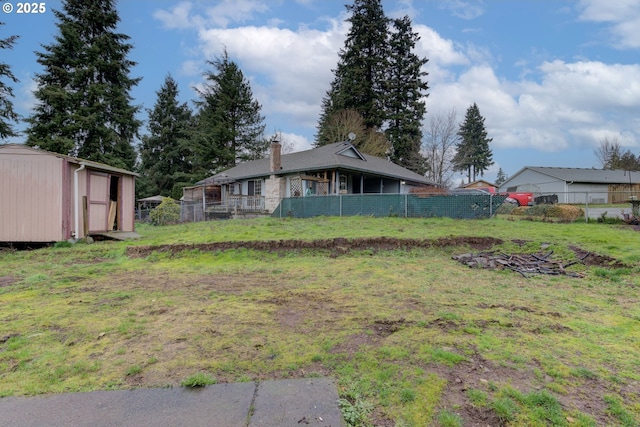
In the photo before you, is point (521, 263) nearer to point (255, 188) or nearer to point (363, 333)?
point (363, 333)

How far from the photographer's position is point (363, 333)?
127 inches

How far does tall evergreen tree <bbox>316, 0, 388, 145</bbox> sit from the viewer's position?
114 feet

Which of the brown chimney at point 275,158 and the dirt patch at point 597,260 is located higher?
the brown chimney at point 275,158

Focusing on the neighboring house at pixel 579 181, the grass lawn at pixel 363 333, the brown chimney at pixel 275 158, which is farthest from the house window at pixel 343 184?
the neighboring house at pixel 579 181

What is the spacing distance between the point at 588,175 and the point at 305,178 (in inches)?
1169

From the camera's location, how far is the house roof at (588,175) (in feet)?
98.1

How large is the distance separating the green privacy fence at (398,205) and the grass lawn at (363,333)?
20.9 ft

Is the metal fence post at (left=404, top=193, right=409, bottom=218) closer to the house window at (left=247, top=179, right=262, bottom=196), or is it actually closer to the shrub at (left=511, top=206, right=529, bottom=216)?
the shrub at (left=511, top=206, right=529, bottom=216)

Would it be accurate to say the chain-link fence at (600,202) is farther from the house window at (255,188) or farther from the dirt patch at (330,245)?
the house window at (255,188)

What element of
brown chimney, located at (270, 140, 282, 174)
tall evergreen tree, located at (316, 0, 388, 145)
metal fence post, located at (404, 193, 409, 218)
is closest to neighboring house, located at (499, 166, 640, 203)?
tall evergreen tree, located at (316, 0, 388, 145)

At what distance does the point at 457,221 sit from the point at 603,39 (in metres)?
8.67

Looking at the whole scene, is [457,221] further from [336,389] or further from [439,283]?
[336,389]

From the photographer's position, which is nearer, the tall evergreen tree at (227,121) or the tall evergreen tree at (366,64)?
the tall evergreen tree at (227,121)

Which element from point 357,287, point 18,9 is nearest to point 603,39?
point 357,287
